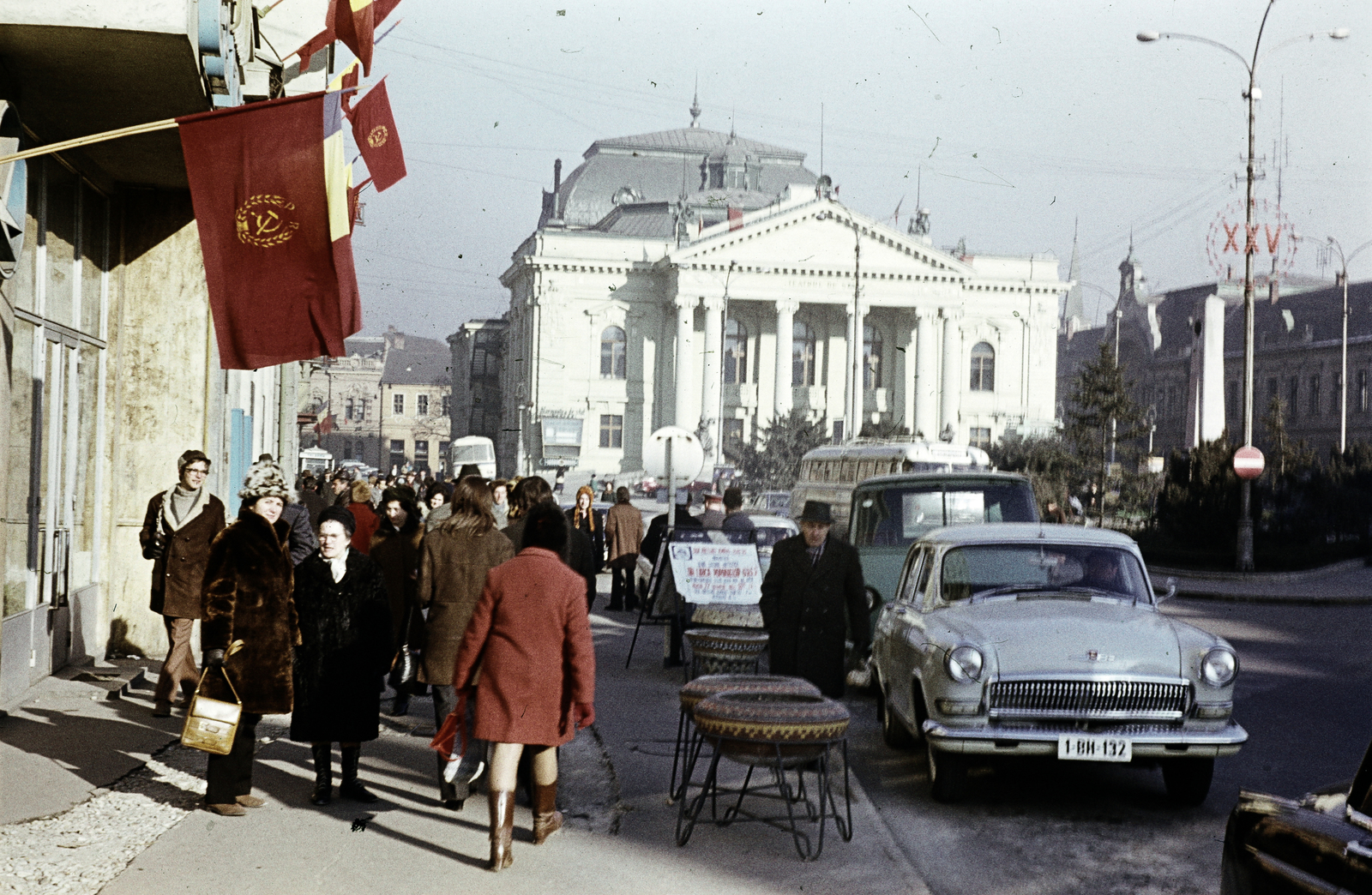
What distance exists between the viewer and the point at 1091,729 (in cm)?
855

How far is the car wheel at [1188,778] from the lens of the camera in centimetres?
873

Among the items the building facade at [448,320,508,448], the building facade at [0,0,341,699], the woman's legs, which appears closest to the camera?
the woman's legs

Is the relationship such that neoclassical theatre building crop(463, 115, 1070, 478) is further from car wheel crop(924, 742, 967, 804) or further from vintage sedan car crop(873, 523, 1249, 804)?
car wheel crop(924, 742, 967, 804)

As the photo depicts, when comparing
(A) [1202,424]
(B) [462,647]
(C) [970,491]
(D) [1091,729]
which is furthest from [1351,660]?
(A) [1202,424]

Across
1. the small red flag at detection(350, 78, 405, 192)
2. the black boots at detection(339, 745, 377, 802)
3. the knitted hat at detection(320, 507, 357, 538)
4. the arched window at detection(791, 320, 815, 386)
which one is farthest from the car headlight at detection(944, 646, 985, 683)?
the arched window at detection(791, 320, 815, 386)

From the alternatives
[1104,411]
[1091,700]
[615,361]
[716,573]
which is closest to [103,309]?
[716,573]

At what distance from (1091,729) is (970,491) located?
26.5ft

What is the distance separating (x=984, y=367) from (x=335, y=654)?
3396 inches

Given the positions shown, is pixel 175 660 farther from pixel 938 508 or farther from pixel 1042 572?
pixel 938 508

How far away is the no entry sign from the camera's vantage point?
101 ft

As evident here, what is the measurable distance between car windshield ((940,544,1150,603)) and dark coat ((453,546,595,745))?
3.71 m

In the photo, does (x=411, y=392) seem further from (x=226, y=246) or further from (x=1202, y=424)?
(x=226, y=246)

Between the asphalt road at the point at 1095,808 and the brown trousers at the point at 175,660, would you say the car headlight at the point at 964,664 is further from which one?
the brown trousers at the point at 175,660

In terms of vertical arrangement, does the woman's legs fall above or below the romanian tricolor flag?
below
